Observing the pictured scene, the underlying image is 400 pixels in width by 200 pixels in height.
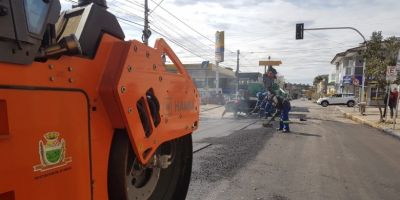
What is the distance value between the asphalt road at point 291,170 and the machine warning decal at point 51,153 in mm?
3308

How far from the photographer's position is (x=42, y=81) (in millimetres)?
2145

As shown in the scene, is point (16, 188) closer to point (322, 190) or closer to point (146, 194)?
point (146, 194)

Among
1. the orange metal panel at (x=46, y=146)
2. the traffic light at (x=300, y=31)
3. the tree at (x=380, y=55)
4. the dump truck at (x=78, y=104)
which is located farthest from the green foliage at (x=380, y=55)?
the orange metal panel at (x=46, y=146)

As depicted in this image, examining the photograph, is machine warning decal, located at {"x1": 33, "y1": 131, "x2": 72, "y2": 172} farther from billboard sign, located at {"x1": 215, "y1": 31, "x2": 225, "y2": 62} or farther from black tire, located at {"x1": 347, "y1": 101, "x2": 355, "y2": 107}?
billboard sign, located at {"x1": 215, "y1": 31, "x2": 225, "y2": 62}

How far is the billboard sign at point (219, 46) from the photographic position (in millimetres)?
52188

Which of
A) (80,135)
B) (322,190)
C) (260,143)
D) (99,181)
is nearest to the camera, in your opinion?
(80,135)

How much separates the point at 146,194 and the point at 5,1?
217 cm

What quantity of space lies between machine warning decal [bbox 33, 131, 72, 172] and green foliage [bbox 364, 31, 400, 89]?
21.7 metres

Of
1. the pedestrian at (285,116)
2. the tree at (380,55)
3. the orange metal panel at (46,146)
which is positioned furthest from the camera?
the tree at (380,55)

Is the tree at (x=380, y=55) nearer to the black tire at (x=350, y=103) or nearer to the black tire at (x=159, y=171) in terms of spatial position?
the black tire at (x=159, y=171)

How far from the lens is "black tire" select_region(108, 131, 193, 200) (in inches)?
113

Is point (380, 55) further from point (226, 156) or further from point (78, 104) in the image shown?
point (78, 104)

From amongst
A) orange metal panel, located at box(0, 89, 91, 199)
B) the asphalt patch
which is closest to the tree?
the asphalt patch

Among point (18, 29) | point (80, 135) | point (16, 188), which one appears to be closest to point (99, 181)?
point (80, 135)
